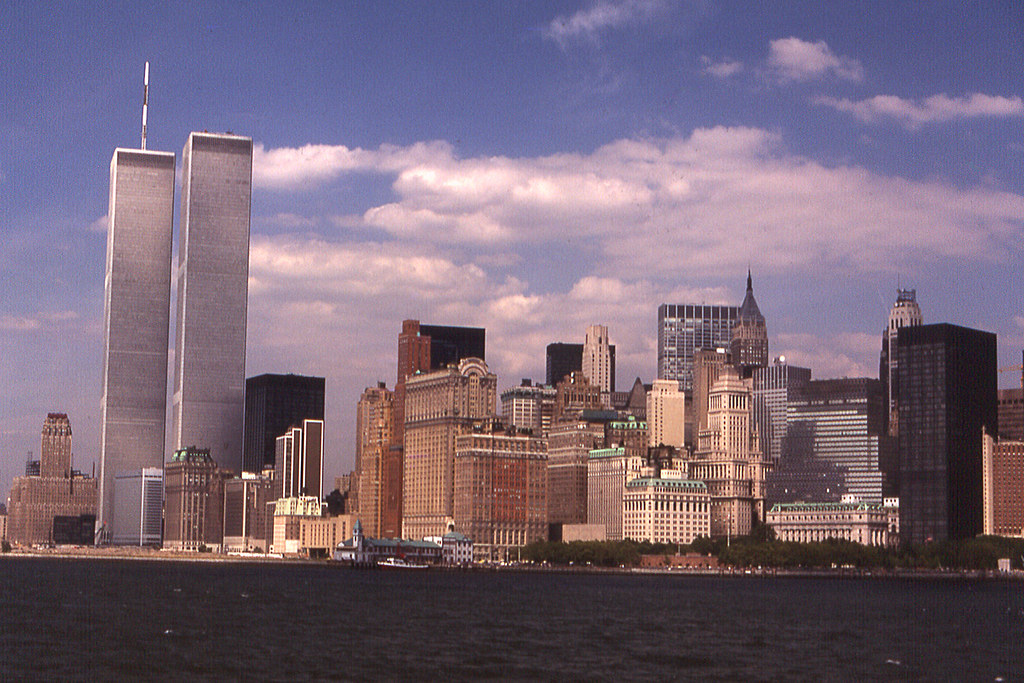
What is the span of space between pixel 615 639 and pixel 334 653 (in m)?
26.3

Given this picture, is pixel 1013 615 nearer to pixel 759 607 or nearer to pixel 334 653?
pixel 759 607

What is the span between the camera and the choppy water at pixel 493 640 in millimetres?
103375

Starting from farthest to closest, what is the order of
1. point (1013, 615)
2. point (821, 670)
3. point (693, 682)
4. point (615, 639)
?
point (1013, 615) → point (615, 639) → point (821, 670) → point (693, 682)

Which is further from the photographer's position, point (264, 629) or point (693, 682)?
point (264, 629)

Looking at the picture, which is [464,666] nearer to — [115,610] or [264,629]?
[264,629]

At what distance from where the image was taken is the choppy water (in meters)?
103

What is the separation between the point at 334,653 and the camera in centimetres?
11231

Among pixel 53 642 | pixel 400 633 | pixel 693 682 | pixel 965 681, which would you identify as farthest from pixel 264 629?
pixel 965 681

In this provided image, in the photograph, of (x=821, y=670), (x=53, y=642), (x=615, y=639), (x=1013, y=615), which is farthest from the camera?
(x=1013, y=615)

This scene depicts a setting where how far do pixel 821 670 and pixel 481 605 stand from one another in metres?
75.7

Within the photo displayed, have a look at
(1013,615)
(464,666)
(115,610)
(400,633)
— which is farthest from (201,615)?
(1013,615)

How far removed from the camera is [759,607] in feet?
593

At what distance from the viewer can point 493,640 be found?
12506 centimetres

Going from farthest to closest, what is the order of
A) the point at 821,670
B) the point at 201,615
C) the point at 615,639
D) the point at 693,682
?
the point at 201,615 < the point at 615,639 < the point at 821,670 < the point at 693,682
